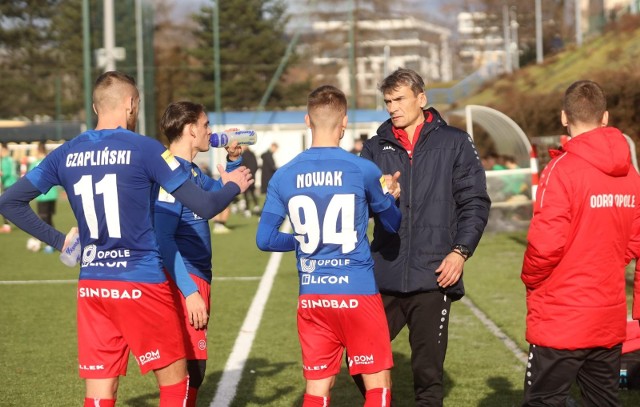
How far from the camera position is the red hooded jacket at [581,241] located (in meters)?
4.89

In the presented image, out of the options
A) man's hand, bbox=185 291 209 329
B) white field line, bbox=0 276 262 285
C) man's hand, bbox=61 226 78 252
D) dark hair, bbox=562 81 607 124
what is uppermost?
dark hair, bbox=562 81 607 124

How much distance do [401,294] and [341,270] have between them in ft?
2.79

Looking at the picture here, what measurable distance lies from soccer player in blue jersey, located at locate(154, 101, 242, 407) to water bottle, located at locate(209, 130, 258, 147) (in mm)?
42

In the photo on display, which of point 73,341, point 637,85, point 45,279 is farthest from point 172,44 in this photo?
point 73,341

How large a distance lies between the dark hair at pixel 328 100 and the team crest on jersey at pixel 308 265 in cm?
71

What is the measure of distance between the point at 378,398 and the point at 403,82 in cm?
172

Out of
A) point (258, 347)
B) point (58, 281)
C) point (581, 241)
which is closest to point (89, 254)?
point (581, 241)

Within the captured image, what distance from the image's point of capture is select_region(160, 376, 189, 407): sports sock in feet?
16.5

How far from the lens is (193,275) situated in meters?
5.88

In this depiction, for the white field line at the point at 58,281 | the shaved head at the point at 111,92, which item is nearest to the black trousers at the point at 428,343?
the shaved head at the point at 111,92

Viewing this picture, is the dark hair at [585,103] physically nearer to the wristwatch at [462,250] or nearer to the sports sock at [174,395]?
the wristwatch at [462,250]

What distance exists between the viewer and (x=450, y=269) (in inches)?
219

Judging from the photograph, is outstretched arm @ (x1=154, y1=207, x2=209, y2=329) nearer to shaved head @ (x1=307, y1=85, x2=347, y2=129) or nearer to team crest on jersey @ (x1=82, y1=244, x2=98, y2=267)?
team crest on jersey @ (x1=82, y1=244, x2=98, y2=267)

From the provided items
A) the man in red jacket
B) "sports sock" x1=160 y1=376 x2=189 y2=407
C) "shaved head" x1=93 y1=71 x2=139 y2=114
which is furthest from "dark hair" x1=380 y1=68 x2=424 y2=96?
"sports sock" x1=160 y1=376 x2=189 y2=407
